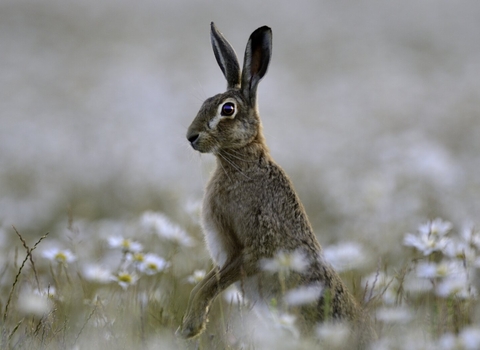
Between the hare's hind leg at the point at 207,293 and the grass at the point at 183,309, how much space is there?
76 millimetres

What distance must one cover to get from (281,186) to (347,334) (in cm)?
117

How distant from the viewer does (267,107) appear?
18.4m

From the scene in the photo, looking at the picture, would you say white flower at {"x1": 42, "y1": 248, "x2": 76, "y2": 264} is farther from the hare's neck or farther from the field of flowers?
the hare's neck

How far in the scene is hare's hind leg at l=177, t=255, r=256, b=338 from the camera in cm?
438

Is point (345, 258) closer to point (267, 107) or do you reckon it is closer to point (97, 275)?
point (97, 275)

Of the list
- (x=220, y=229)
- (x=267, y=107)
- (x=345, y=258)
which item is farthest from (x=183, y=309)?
(x=267, y=107)

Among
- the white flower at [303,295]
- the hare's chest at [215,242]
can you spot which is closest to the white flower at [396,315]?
the white flower at [303,295]

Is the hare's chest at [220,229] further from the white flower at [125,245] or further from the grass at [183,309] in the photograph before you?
the white flower at [125,245]

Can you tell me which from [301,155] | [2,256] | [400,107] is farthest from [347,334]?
[400,107]

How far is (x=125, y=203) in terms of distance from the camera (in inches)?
391

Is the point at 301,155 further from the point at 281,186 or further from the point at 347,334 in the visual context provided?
the point at 347,334

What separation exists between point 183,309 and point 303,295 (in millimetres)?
1210

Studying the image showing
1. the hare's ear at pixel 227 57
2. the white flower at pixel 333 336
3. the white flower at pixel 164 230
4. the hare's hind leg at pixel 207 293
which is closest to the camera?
the white flower at pixel 333 336

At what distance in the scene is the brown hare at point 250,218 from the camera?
446cm
